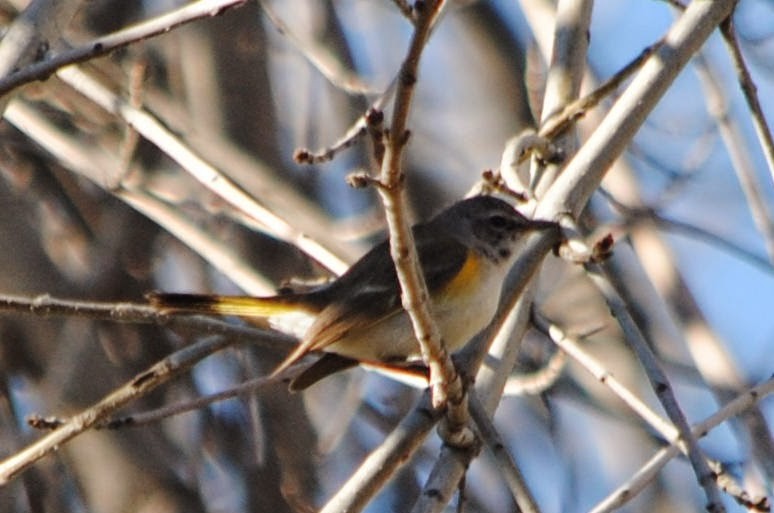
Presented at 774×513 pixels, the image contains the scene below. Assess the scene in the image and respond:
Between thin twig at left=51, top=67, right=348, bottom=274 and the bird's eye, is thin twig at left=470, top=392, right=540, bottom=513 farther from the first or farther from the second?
the bird's eye

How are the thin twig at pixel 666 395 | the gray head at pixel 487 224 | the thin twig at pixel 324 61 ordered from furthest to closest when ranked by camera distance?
the thin twig at pixel 324 61
the gray head at pixel 487 224
the thin twig at pixel 666 395

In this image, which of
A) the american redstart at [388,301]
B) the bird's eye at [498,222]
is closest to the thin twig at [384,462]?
the american redstart at [388,301]

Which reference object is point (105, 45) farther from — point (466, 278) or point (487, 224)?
point (487, 224)

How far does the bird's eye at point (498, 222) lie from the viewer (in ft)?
14.8

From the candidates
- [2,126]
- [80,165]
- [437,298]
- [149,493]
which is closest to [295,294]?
[437,298]

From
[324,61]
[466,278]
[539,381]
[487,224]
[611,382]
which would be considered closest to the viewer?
[611,382]

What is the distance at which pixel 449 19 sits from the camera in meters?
6.91

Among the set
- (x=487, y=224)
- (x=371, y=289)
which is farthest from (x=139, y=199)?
(x=487, y=224)

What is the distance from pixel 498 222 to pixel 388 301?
1.71 feet

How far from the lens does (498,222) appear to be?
181 inches

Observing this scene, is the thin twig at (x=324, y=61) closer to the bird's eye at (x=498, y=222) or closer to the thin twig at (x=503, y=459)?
the bird's eye at (x=498, y=222)

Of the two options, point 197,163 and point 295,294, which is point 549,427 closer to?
point 295,294

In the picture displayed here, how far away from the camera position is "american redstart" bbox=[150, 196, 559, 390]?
13.3 ft

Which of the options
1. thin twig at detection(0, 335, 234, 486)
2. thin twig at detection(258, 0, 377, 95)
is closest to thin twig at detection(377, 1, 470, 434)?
thin twig at detection(0, 335, 234, 486)
